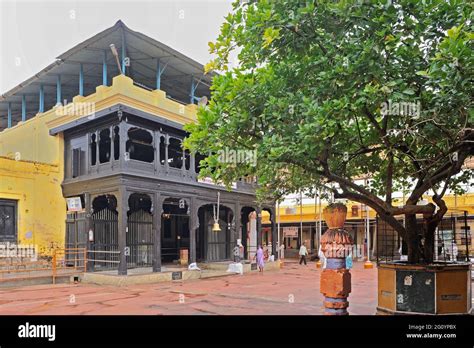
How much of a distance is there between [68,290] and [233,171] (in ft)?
32.2

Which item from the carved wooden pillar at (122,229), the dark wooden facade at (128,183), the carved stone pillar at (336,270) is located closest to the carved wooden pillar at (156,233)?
the dark wooden facade at (128,183)

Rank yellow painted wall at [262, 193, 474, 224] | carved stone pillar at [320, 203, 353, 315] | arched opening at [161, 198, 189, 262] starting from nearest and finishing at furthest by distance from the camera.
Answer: carved stone pillar at [320, 203, 353, 315], arched opening at [161, 198, 189, 262], yellow painted wall at [262, 193, 474, 224]

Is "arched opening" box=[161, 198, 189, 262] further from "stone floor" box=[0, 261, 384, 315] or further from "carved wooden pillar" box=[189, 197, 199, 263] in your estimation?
"stone floor" box=[0, 261, 384, 315]

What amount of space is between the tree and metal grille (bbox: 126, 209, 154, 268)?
12.7 meters

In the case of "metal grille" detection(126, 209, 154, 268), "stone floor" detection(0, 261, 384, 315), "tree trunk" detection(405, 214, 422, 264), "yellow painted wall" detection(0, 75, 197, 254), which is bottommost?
"stone floor" detection(0, 261, 384, 315)

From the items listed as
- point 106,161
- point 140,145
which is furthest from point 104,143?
point 140,145

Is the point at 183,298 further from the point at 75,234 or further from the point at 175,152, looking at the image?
the point at 175,152

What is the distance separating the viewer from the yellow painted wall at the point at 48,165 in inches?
714

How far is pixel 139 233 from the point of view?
2044 centimetres

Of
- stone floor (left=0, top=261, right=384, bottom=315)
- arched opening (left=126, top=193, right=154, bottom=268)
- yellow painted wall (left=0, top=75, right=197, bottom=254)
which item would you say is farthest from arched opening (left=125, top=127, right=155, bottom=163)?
stone floor (left=0, top=261, right=384, bottom=315)

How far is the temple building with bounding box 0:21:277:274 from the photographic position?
711 inches

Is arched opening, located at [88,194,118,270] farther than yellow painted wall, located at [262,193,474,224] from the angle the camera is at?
No

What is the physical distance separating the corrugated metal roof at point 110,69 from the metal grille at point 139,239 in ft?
24.1
